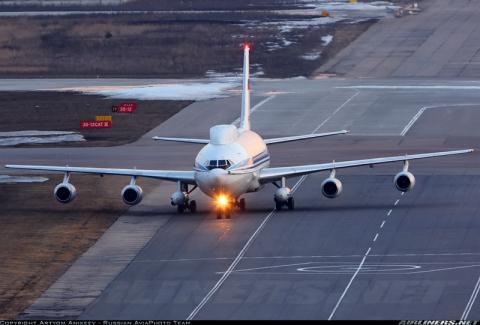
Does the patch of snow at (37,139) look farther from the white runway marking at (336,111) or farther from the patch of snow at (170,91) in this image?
the patch of snow at (170,91)

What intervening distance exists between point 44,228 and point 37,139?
31.0 meters

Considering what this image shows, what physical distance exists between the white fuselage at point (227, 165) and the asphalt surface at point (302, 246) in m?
1.81

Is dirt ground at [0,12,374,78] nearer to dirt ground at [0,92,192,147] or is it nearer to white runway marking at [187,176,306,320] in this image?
dirt ground at [0,92,192,147]

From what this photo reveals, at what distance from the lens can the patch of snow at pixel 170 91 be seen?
11706cm

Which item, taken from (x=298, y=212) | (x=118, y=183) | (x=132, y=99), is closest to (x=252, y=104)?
(x=132, y=99)

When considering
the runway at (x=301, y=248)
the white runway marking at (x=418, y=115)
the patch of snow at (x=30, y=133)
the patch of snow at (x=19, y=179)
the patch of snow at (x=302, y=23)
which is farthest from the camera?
the patch of snow at (x=302, y=23)

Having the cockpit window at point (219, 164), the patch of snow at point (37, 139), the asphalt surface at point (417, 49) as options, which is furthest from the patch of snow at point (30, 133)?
the asphalt surface at point (417, 49)

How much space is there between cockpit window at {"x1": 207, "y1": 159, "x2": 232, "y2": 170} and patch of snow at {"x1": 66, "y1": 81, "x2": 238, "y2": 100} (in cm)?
4887

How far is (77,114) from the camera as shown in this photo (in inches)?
4289

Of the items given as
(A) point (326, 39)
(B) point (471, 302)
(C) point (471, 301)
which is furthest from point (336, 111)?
(B) point (471, 302)

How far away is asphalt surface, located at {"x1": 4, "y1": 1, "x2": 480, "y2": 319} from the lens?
51.7 meters

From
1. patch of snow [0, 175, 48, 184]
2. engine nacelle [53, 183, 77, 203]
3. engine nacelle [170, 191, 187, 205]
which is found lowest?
engine nacelle [170, 191, 187, 205]

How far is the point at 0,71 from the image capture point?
5423 inches

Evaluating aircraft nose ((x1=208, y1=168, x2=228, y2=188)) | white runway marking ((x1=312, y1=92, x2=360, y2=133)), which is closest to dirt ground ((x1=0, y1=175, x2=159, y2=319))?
aircraft nose ((x1=208, y1=168, x2=228, y2=188))
